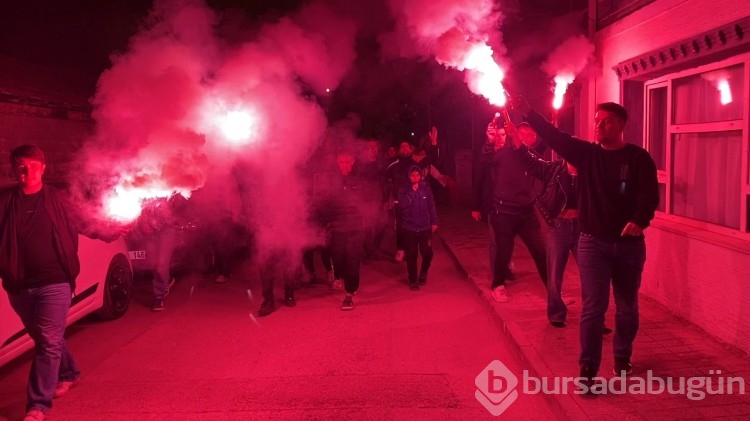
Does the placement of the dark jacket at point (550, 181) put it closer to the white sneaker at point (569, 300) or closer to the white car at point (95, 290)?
the white sneaker at point (569, 300)

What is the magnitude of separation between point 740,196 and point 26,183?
5.94 m

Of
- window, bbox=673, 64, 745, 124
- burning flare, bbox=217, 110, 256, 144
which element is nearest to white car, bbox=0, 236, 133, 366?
burning flare, bbox=217, 110, 256, 144

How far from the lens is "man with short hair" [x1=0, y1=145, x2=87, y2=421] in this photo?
4539mm

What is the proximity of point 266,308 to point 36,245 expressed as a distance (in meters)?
3.15

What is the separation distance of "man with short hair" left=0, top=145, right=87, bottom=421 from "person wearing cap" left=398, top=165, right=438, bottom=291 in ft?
15.3

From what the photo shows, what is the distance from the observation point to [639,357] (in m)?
5.12

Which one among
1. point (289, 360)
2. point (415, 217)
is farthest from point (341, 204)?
point (289, 360)

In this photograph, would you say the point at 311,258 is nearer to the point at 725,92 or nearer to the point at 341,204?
the point at 341,204

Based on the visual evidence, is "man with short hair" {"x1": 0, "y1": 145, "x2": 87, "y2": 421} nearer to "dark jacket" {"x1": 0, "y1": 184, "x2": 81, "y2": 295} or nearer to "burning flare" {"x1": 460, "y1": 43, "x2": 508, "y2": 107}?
"dark jacket" {"x1": 0, "y1": 184, "x2": 81, "y2": 295}

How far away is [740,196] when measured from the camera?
18.0 feet

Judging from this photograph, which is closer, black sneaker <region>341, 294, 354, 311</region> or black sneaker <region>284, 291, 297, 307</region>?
black sneaker <region>341, 294, 354, 311</region>

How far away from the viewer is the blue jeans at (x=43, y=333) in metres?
4.57

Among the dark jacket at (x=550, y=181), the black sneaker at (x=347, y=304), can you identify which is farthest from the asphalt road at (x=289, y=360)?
the dark jacket at (x=550, y=181)

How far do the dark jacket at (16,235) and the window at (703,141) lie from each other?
5610 millimetres
